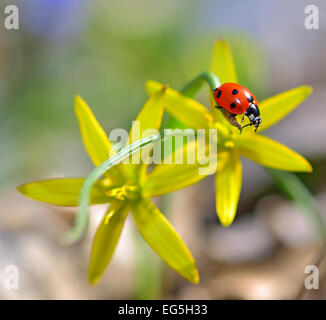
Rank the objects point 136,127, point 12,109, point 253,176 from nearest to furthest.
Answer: point 136,127 → point 253,176 → point 12,109

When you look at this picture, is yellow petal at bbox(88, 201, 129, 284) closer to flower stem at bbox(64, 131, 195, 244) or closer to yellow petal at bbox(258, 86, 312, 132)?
flower stem at bbox(64, 131, 195, 244)

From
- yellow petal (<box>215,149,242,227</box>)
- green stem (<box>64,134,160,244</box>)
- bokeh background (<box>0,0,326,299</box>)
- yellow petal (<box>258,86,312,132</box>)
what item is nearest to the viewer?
green stem (<box>64,134,160,244</box>)

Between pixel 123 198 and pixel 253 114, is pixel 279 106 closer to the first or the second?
pixel 253 114

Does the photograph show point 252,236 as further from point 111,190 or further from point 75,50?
point 75,50

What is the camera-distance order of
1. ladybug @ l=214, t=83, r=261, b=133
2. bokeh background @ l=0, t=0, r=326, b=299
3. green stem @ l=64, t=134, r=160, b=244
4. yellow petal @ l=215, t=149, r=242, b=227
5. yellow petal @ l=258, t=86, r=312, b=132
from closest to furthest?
green stem @ l=64, t=134, r=160, b=244, ladybug @ l=214, t=83, r=261, b=133, yellow petal @ l=215, t=149, r=242, b=227, yellow petal @ l=258, t=86, r=312, b=132, bokeh background @ l=0, t=0, r=326, b=299

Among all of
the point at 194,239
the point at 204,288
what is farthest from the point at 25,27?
the point at 204,288

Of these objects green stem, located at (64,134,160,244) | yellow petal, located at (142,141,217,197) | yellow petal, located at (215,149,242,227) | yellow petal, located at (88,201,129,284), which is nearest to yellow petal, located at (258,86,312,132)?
yellow petal, located at (215,149,242,227)

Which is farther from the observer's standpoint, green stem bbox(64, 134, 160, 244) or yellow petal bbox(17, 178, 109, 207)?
yellow petal bbox(17, 178, 109, 207)
